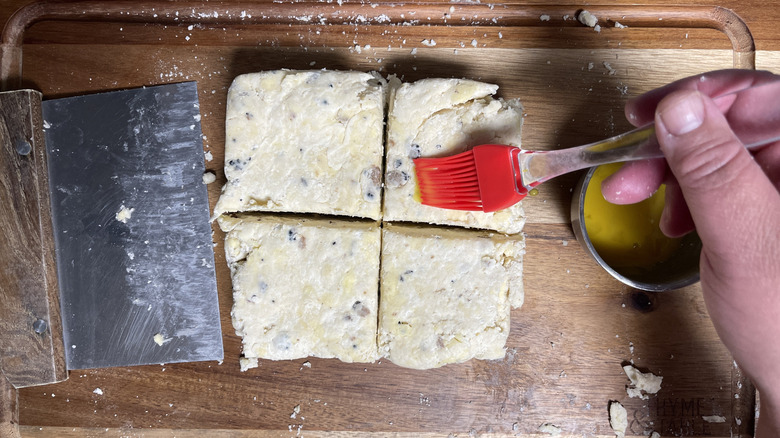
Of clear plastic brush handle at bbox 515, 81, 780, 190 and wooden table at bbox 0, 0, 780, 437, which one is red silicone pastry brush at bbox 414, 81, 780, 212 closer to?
clear plastic brush handle at bbox 515, 81, 780, 190

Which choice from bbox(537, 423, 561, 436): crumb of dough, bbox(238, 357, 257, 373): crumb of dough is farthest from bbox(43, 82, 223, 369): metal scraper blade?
bbox(537, 423, 561, 436): crumb of dough

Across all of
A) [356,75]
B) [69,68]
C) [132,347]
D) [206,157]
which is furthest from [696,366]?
[69,68]

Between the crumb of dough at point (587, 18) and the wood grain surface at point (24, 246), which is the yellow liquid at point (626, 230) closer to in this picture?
the crumb of dough at point (587, 18)


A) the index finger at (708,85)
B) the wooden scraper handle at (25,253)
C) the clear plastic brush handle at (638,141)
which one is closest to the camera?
the clear plastic brush handle at (638,141)

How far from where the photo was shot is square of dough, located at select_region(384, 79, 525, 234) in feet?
7.18

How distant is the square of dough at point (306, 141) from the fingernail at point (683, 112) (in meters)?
1.12

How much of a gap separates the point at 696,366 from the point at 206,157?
2.58m

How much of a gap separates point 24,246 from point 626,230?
9.06 feet

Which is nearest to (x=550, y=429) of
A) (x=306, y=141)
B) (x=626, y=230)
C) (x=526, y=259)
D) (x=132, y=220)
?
(x=526, y=259)

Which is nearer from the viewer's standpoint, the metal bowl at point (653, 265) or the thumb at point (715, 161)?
the thumb at point (715, 161)

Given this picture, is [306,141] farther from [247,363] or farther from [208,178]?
[247,363]

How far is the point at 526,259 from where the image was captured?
2436 millimetres

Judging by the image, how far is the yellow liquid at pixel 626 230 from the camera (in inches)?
88.4

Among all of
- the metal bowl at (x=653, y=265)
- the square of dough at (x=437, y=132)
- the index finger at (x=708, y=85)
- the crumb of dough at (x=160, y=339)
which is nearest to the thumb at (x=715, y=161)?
the index finger at (x=708, y=85)
